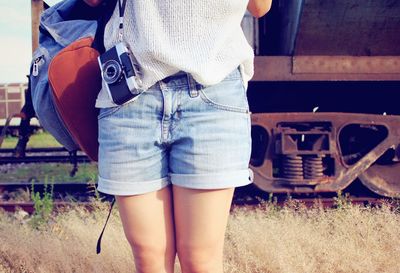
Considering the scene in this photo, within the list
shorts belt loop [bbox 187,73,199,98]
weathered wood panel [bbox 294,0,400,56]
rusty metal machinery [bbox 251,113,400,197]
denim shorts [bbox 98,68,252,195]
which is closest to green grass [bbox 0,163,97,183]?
rusty metal machinery [bbox 251,113,400,197]

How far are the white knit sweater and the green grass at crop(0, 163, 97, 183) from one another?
16.3ft

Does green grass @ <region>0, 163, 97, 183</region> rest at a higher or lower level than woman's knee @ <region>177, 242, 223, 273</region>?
lower

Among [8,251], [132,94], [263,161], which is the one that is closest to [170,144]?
[132,94]

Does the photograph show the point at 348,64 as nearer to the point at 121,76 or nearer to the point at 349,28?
the point at 349,28

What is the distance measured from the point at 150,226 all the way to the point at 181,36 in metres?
0.61

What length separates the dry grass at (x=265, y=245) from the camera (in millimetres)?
2721

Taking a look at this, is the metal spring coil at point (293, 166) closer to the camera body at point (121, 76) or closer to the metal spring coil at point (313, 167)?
the metal spring coil at point (313, 167)

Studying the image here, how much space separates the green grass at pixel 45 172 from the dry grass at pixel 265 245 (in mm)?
2788

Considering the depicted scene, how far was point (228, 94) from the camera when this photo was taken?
55.0 inches

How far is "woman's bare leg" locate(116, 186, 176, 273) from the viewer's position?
1.42 meters

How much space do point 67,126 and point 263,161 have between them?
265 centimetres

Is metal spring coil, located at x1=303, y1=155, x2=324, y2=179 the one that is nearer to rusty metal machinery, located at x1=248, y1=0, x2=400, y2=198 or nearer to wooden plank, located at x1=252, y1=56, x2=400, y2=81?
rusty metal machinery, located at x1=248, y1=0, x2=400, y2=198

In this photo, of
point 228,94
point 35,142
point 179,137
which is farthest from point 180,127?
point 35,142

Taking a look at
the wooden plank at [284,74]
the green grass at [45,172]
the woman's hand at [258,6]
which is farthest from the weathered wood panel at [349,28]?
the green grass at [45,172]
